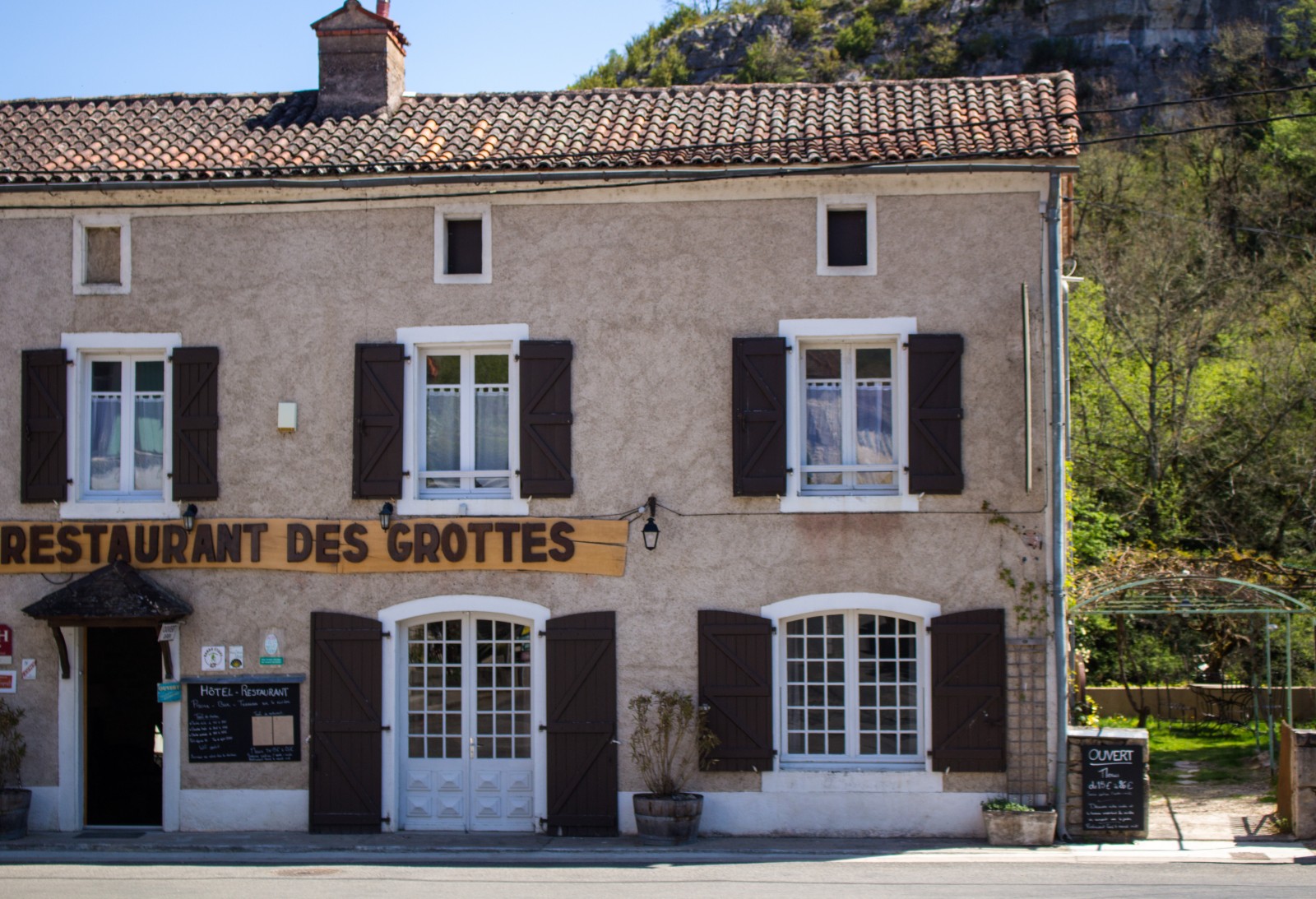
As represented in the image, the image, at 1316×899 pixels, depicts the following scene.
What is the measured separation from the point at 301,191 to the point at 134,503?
3.45 m

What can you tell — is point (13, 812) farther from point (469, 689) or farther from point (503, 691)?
point (503, 691)

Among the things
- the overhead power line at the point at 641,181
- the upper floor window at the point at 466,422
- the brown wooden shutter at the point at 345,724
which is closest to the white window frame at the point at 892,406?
the overhead power line at the point at 641,181

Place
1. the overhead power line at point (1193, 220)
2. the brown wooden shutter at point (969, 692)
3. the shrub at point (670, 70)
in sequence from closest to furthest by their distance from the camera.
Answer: the brown wooden shutter at point (969, 692) → the overhead power line at point (1193, 220) → the shrub at point (670, 70)

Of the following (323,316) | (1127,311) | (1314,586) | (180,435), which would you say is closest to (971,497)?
(1314,586)

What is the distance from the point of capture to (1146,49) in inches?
2270

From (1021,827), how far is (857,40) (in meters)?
53.5

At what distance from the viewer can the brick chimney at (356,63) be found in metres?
14.4

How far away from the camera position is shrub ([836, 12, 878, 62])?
60.5 metres

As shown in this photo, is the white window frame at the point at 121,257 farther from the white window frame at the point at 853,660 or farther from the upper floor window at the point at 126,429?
the white window frame at the point at 853,660

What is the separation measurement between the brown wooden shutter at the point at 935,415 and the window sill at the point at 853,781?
103 inches

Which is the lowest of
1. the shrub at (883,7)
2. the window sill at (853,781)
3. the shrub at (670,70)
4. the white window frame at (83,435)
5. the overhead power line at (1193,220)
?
the window sill at (853,781)

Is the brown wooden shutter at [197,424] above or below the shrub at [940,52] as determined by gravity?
below

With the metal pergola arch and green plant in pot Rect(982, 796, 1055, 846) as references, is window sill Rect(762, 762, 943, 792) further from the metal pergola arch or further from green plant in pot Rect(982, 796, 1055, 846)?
the metal pergola arch

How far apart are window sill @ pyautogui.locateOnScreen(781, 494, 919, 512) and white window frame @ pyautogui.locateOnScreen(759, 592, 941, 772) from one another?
0.79 metres
